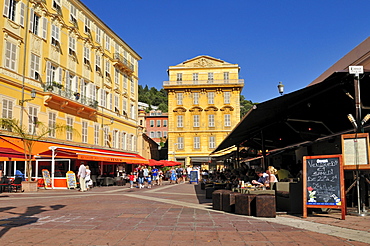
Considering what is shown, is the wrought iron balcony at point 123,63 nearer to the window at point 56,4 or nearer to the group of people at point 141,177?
the window at point 56,4

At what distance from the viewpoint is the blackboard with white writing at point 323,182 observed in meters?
7.28

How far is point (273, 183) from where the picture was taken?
9148 millimetres

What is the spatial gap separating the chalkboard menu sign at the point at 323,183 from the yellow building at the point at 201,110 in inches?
1494

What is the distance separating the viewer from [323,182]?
7.45 metres

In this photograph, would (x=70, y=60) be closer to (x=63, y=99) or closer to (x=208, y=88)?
(x=63, y=99)

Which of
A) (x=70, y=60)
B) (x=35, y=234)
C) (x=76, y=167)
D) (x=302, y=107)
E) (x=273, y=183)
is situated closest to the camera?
(x=35, y=234)

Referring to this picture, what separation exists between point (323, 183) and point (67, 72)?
2074cm

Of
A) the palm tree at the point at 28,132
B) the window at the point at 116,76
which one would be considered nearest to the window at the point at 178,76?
the window at the point at 116,76

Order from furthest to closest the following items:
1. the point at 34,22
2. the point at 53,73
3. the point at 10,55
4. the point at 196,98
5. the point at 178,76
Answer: the point at 178,76 → the point at 196,98 → the point at 53,73 → the point at 34,22 → the point at 10,55

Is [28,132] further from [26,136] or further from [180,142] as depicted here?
[180,142]

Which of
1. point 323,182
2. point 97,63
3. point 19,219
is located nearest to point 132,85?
point 97,63

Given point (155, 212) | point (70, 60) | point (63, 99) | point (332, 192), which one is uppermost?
point (70, 60)

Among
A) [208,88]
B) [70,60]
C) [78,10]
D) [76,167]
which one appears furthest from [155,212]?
[208,88]

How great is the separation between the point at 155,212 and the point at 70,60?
62.8ft
